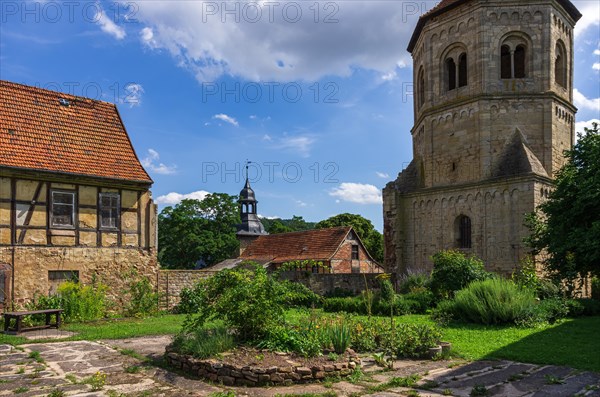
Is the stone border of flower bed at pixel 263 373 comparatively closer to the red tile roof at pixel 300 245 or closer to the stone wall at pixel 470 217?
the stone wall at pixel 470 217

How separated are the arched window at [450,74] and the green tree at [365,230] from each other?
27852mm

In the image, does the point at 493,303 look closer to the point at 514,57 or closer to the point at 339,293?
the point at 339,293

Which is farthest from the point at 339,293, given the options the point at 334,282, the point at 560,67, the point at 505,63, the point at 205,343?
the point at 560,67

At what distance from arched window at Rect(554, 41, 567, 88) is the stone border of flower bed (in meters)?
21.5

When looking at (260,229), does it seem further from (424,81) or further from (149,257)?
(149,257)

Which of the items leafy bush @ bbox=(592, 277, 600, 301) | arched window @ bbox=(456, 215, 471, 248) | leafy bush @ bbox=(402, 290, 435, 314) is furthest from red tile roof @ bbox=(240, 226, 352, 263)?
leafy bush @ bbox=(592, 277, 600, 301)

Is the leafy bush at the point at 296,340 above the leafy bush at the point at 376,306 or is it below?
above

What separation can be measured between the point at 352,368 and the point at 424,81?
20.7 m

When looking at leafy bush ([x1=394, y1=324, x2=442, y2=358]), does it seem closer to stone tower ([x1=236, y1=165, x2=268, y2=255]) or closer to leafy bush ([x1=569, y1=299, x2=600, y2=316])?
leafy bush ([x1=569, y1=299, x2=600, y2=316])

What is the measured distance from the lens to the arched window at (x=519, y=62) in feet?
77.5

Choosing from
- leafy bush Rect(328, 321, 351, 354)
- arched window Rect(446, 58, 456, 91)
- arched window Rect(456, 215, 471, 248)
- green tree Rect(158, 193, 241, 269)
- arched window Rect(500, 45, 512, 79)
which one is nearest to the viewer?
leafy bush Rect(328, 321, 351, 354)

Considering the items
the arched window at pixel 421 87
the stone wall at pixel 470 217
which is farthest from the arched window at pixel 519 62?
the stone wall at pixel 470 217

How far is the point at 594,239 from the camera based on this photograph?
51.9ft

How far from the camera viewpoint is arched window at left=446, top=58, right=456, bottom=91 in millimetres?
24828
